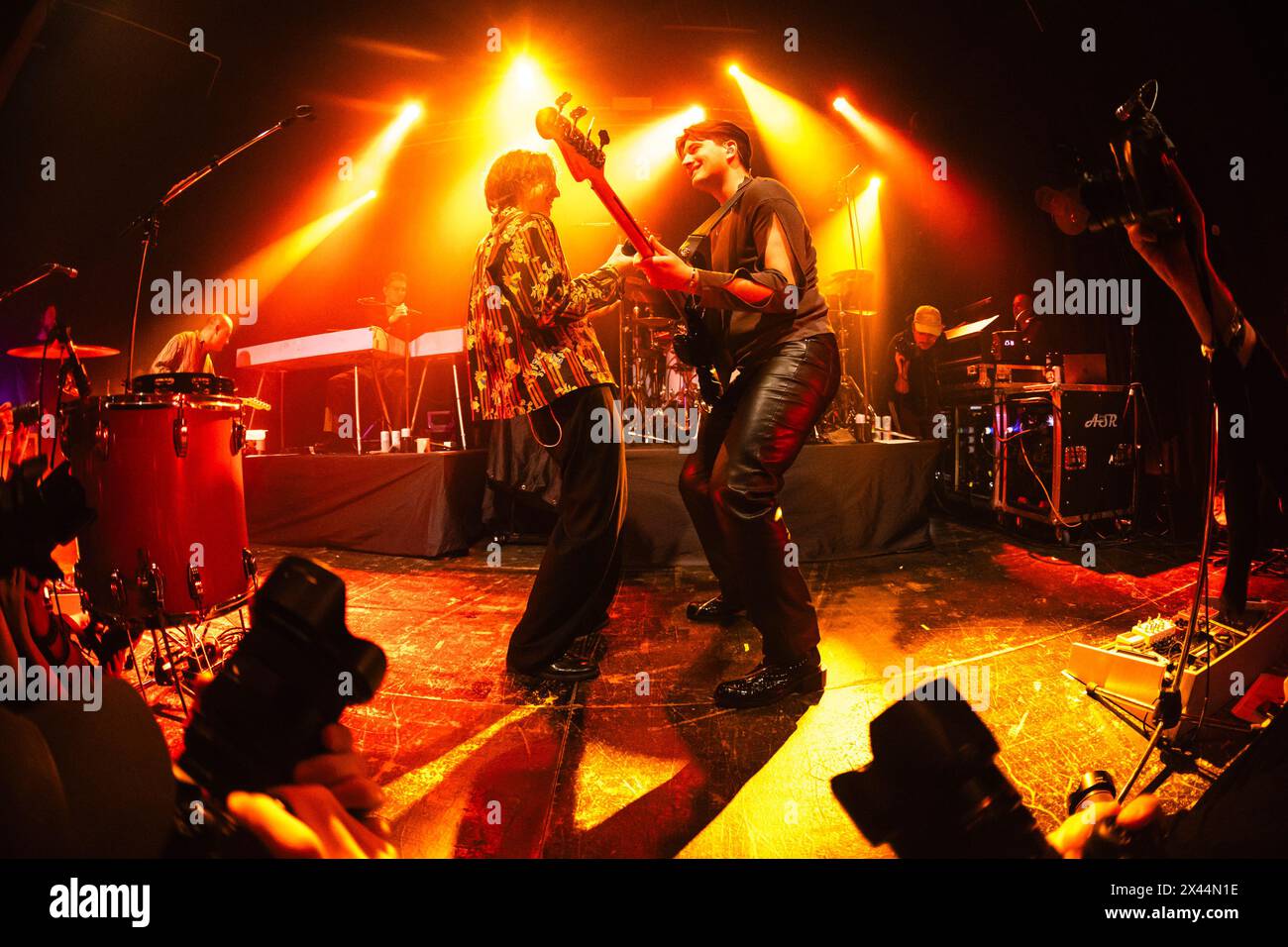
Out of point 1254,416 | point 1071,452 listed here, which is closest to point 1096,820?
point 1254,416

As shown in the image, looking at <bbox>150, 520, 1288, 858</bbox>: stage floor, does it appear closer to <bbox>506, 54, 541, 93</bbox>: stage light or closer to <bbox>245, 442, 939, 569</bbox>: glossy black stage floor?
<bbox>245, 442, 939, 569</bbox>: glossy black stage floor

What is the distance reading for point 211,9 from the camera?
578cm

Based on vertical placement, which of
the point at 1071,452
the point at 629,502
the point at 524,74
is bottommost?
the point at 629,502

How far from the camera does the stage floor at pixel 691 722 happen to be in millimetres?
1350

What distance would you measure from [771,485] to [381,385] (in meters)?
6.28

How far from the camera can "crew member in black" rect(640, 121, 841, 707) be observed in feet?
6.49

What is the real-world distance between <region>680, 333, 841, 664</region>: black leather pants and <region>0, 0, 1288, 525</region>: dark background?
5193 millimetres

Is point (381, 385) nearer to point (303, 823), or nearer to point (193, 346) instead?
point (193, 346)

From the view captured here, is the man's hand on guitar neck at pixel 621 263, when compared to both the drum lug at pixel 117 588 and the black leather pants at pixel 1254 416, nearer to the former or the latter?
the black leather pants at pixel 1254 416

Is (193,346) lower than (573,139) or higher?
lower

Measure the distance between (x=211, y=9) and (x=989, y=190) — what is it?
30.4ft

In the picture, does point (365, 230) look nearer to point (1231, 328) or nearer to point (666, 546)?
point (666, 546)

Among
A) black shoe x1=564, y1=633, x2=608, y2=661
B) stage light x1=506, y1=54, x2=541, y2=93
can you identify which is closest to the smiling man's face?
black shoe x1=564, y1=633, x2=608, y2=661

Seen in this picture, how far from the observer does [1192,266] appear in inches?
56.9
